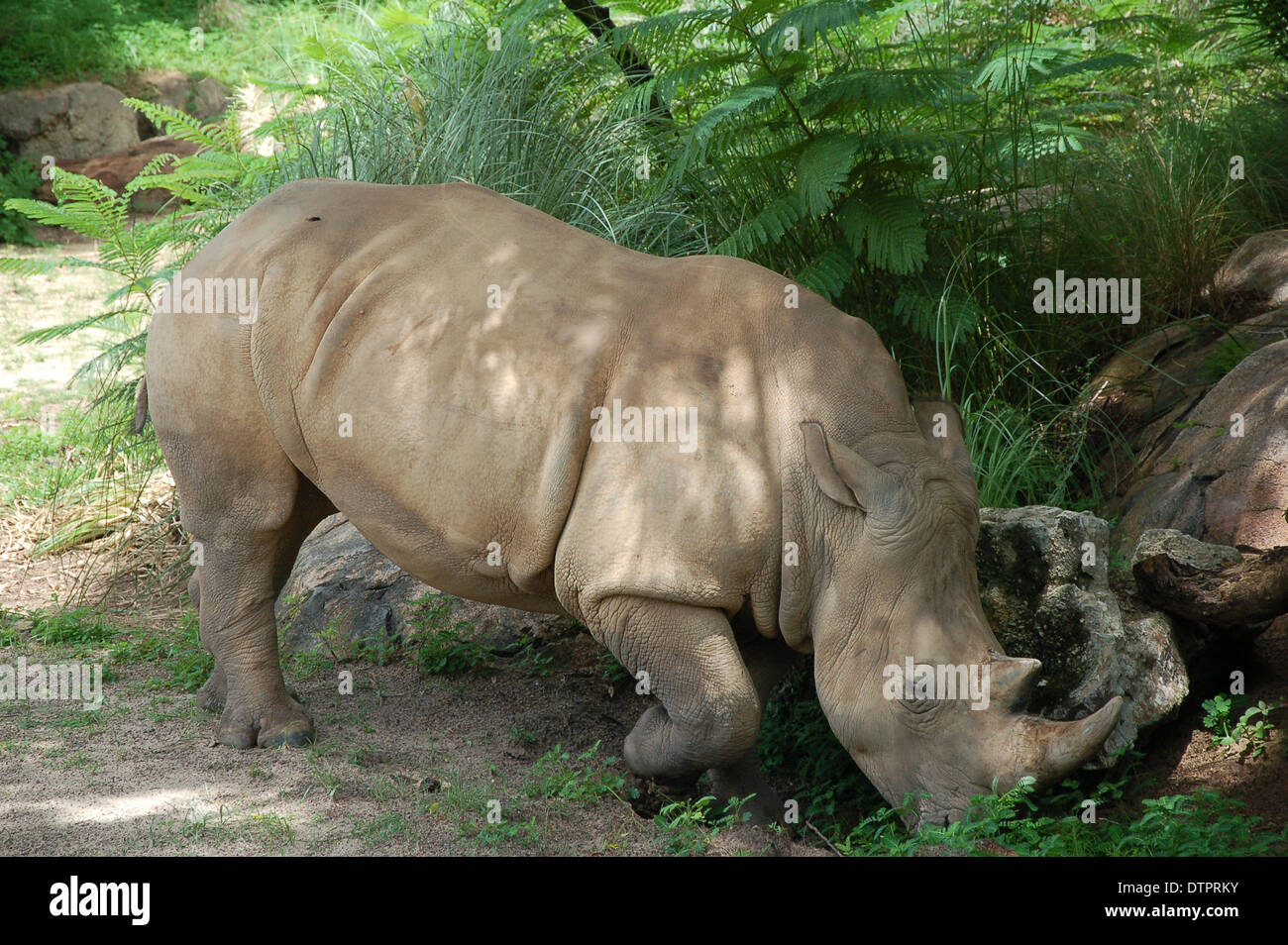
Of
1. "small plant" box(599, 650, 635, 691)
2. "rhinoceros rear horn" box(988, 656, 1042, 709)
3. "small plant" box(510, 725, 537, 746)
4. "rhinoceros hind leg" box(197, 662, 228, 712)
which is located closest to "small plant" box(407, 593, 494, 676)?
"small plant" box(599, 650, 635, 691)

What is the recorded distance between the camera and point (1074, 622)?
4.52m

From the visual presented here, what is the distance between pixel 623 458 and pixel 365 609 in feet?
8.75

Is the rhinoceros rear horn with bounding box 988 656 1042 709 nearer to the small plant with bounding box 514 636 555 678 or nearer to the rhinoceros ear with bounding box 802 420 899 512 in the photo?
the rhinoceros ear with bounding box 802 420 899 512

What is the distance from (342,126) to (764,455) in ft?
16.8

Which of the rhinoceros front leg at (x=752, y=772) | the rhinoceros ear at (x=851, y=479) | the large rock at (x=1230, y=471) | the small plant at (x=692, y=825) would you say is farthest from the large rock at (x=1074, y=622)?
the small plant at (x=692, y=825)

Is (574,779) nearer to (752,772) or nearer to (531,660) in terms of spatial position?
(752,772)

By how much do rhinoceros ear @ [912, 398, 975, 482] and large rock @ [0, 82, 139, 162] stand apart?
15.7 m

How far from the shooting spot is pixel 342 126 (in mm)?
7957

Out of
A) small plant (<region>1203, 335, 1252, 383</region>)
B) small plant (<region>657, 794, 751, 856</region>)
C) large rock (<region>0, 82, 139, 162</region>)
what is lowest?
small plant (<region>657, 794, 751, 856</region>)

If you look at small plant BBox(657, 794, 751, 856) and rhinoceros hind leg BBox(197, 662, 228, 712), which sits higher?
rhinoceros hind leg BBox(197, 662, 228, 712)

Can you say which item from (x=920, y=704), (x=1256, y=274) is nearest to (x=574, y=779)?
(x=920, y=704)

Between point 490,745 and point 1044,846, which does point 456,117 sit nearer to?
point 490,745

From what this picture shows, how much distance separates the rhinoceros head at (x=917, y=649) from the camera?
11.8ft

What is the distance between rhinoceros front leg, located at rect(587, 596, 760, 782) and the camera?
3.96m
